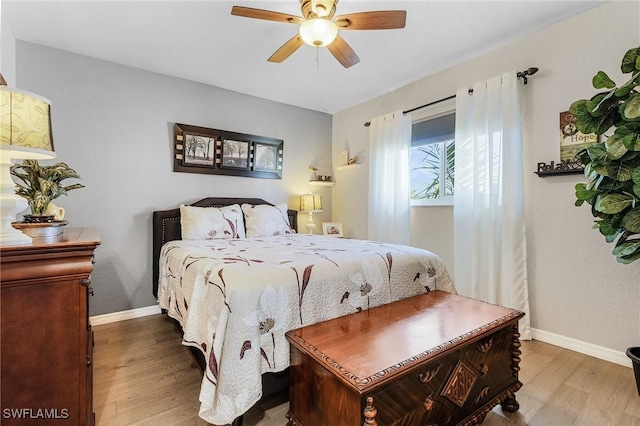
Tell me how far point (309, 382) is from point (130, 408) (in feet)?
3.49

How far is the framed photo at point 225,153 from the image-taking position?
3.17m

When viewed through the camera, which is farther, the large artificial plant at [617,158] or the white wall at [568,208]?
the white wall at [568,208]

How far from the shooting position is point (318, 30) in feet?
5.59

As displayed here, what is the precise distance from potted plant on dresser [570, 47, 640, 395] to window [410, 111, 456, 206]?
143 centimetres

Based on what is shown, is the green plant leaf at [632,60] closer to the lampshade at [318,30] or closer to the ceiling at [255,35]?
the ceiling at [255,35]

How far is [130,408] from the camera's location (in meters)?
1.56

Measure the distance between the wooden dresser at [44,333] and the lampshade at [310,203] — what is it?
2.83 metres

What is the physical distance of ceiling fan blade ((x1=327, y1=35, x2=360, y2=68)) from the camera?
1.97 meters

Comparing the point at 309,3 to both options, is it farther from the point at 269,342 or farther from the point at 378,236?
the point at 378,236

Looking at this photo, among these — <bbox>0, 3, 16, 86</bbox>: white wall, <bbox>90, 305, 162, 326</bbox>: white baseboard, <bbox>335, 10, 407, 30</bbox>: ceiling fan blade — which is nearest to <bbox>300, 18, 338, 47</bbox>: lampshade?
<bbox>335, 10, 407, 30</bbox>: ceiling fan blade

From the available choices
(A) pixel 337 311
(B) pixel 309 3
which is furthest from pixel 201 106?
(A) pixel 337 311

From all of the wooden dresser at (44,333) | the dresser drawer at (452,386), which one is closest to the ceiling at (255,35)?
the wooden dresser at (44,333)

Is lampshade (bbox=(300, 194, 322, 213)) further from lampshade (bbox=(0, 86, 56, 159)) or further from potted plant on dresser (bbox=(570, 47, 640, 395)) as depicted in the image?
lampshade (bbox=(0, 86, 56, 159))

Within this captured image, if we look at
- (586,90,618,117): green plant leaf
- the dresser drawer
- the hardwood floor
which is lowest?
the hardwood floor
